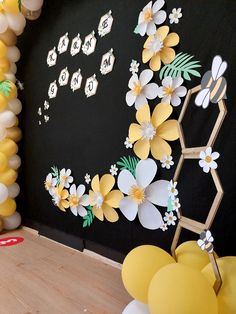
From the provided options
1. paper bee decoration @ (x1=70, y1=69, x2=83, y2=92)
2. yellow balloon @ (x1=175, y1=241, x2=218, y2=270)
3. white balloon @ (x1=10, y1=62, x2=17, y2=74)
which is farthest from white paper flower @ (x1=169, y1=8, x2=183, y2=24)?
white balloon @ (x1=10, y1=62, x2=17, y2=74)

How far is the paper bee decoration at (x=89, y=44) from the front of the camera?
2.13 m

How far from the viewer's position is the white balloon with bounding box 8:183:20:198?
2.69 metres

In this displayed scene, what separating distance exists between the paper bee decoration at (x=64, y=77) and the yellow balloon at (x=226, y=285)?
1.79 meters

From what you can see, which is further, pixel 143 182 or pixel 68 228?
pixel 68 228

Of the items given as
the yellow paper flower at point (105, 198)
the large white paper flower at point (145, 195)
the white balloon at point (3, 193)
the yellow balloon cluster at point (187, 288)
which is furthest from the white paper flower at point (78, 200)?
the yellow balloon cluster at point (187, 288)

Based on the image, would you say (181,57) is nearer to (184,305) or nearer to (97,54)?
(97,54)

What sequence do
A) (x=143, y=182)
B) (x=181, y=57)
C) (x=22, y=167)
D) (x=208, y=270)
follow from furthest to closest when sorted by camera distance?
1. (x=22, y=167)
2. (x=143, y=182)
3. (x=181, y=57)
4. (x=208, y=270)

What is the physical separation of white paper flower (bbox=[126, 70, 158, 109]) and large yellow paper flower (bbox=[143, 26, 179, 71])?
7cm

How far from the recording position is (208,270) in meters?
1.10

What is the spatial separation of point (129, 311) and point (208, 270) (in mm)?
419

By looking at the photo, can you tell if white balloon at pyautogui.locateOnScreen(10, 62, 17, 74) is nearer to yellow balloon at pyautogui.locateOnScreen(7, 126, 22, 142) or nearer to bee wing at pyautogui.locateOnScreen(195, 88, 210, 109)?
yellow balloon at pyautogui.locateOnScreen(7, 126, 22, 142)

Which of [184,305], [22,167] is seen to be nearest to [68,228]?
[22,167]

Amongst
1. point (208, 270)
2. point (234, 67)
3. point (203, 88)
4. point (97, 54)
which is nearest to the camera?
point (208, 270)

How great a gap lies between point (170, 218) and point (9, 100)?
1.78 meters
